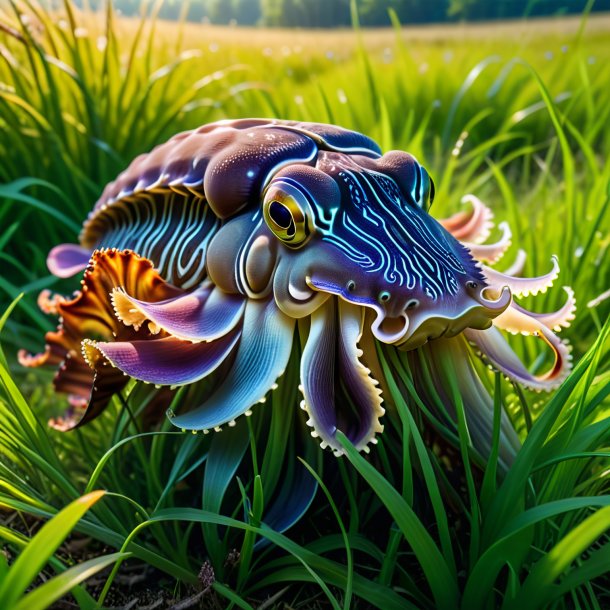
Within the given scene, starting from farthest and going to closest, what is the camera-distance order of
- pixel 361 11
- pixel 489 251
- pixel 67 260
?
pixel 361 11 → pixel 67 260 → pixel 489 251

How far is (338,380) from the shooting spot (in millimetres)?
975

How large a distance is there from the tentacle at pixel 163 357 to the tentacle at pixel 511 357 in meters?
0.36

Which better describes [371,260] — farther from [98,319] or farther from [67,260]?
[67,260]

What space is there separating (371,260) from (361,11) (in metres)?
2.62

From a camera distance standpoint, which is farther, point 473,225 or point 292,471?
point 473,225

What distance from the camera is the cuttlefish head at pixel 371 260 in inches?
35.4

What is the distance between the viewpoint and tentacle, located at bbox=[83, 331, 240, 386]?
37.4 inches

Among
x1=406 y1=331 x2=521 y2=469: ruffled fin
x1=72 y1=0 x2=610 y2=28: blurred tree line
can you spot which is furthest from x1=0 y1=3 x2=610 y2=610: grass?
x1=72 y1=0 x2=610 y2=28: blurred tree line

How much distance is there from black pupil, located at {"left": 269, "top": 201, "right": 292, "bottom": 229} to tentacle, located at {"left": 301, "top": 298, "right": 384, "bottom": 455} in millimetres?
120

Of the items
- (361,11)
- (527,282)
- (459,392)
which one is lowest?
(459,392)

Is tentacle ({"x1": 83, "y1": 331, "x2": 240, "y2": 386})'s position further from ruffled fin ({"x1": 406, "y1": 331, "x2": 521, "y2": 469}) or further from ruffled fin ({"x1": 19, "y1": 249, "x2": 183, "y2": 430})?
ruffled fin ({"x1": 406, "y1": 331, "x2": 521, "y2": 469})

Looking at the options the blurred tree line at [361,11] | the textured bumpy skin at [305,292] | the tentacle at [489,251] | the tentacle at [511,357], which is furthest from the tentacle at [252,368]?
the blurred tree line at [361,11]

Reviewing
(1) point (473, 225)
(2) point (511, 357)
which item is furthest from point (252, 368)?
(1) point (473, 225)

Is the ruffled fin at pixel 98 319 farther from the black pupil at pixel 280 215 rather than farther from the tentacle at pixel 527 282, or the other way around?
the tentacle at pixel 527 282
